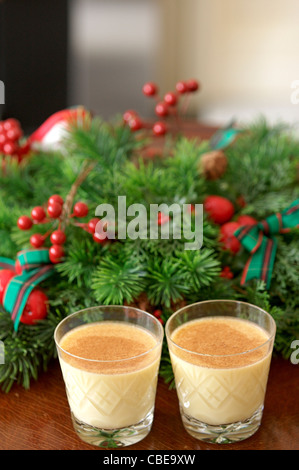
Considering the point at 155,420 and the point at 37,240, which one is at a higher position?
the point at 37,240

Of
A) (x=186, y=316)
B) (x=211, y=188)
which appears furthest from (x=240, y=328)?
(x=211, y=188)

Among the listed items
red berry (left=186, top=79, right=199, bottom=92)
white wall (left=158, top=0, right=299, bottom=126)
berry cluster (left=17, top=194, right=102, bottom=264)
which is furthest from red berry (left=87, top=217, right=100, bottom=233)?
white wall (left=158, top=0, right=299, bottom=126)

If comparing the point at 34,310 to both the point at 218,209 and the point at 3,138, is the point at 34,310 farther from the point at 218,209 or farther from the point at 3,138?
the point at 3,138

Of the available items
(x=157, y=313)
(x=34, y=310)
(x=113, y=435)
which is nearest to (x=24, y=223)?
(x=34, y=310)

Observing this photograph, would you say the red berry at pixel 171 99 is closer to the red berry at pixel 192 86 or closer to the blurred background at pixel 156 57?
the red berry at pixel 192 86

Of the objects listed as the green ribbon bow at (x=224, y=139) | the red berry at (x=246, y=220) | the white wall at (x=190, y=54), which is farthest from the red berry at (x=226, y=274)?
the white wall at (x=190, y=54)

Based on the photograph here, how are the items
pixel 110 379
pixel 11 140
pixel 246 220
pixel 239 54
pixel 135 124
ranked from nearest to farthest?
pixel 110 379 < pixel 246 220 < pixel 135 124 < pixel 11 140 < pixel 239 54

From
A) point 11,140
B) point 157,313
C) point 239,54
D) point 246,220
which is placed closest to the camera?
point 157,313
